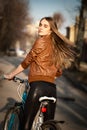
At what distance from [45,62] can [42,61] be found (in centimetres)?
4

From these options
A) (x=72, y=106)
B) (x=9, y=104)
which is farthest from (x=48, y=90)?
(x=72, y=106)

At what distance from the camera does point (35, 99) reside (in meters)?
4.87

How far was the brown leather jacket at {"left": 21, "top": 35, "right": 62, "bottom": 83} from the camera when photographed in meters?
4.90

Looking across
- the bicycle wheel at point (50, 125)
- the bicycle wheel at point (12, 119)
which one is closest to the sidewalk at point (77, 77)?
the bicycle wheel at point (12, 119)

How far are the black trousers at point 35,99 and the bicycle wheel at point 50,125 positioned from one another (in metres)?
0.21

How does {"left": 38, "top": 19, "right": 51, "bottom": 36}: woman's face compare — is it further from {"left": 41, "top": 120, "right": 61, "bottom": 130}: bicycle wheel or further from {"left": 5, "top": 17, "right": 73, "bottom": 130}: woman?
{"left": 41, "top": 120, "right": 61, "bottom": 130}: bicycle wheel

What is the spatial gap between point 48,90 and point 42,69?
0.26 m

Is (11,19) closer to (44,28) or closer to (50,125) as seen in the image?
(44,28)

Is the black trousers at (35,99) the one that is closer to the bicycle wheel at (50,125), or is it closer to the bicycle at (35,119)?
the bicycle at (35,119)

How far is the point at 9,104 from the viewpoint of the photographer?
1018cm

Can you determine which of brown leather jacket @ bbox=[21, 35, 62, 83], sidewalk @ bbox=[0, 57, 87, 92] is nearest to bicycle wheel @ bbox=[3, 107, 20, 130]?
brown leather jacket @ bbox=[21, 35, 62, 83]

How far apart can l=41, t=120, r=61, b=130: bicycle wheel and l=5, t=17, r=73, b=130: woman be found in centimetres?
21

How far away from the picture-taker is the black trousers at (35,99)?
486 centimetres

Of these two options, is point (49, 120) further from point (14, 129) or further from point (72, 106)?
point (72, 106)
